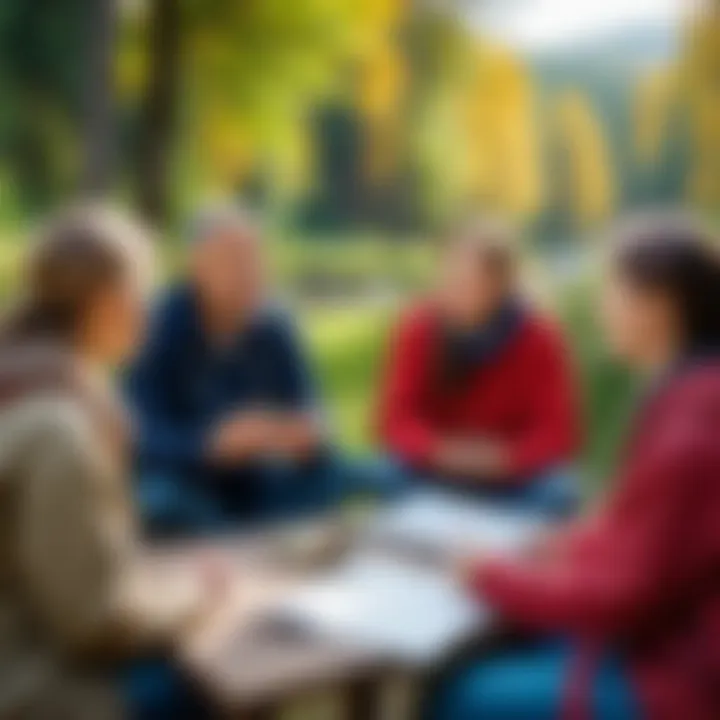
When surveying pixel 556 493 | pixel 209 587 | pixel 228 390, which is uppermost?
pixel 228 390

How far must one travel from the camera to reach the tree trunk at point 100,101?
2.11 meters

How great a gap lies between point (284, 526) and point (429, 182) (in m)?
0.67

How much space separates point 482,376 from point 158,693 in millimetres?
865

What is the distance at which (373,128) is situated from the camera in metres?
2.24

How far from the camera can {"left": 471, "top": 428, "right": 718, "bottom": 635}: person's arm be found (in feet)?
4.59

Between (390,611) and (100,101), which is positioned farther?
(100,101)

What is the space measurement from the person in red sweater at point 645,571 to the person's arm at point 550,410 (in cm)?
53

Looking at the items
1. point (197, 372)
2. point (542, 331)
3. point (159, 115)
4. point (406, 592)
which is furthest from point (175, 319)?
point (406, 592)

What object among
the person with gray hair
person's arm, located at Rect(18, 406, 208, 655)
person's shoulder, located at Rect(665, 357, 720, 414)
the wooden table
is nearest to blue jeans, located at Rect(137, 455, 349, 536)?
the person with gray hair

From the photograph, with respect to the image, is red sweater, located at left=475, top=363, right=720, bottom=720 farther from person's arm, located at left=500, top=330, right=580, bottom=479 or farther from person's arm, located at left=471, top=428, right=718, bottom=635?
person's arm, located at left=500, top=330, right=580, bottom=479

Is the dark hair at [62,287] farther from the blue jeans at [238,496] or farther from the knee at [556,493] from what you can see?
the knee at [556,493]

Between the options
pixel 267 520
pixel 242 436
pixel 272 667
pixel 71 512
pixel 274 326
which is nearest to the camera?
pixel 71 512

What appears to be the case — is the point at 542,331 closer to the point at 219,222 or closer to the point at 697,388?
the point at 219,222

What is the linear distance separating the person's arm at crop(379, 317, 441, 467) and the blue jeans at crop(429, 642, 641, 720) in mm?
619
